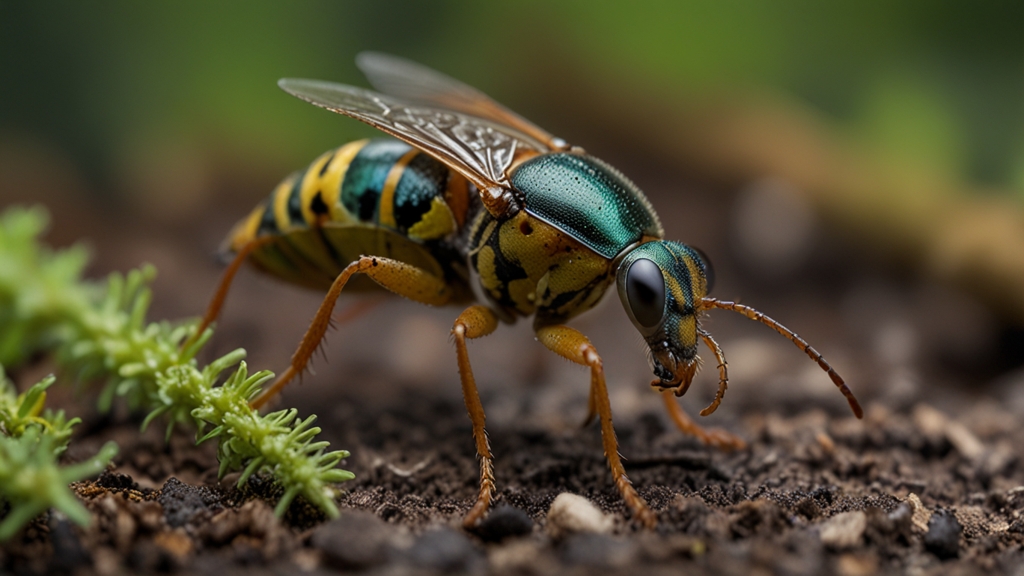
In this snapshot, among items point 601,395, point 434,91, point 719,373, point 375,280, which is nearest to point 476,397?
point 601,395

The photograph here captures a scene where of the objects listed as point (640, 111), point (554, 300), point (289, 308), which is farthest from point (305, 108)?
point (554, 300)

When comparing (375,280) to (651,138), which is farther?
(651,138)

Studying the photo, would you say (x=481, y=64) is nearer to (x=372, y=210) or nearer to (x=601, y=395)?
(x=372, y=210)

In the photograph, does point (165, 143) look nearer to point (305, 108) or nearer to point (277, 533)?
point (305, 108)

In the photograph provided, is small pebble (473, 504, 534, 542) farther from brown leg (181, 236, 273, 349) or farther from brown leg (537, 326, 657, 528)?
brown leg (181, 236, 273, 349)

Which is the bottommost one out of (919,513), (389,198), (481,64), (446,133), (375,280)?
(919,513)

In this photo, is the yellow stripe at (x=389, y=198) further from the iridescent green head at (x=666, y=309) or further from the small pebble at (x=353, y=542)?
the small pebble at (x=353, y=542)
